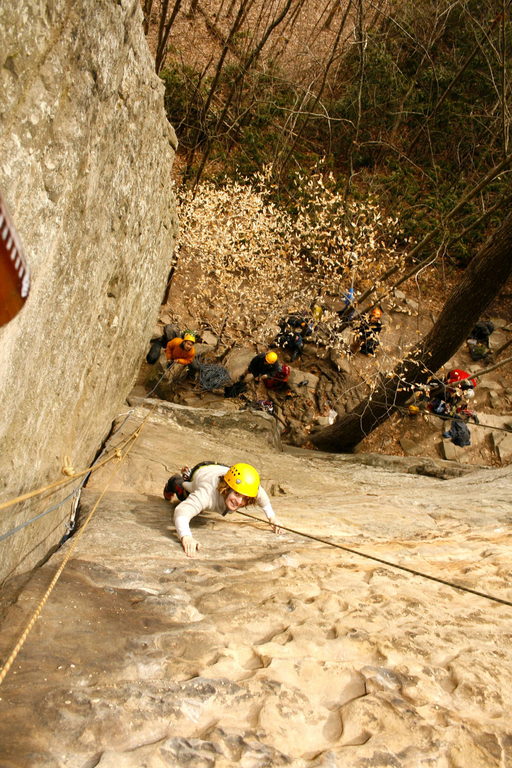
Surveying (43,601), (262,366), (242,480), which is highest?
(262,366)

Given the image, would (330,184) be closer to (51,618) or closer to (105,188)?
(105,188)

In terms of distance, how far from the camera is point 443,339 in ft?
26.4

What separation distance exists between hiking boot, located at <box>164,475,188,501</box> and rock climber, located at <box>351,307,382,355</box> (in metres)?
5.95

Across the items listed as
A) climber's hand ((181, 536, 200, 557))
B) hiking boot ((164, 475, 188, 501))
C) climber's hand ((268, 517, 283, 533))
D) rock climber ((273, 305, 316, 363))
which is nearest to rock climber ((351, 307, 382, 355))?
rock climber ((273, 305, 316, 363))

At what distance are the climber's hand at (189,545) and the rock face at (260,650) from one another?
0.21ft

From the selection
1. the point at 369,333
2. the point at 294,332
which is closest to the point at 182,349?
the point at 294,332

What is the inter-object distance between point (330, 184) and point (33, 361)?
551 inches

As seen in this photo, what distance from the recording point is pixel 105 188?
12.2ft

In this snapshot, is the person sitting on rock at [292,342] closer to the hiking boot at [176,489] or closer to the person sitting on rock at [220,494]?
the hiking boot at [176,489]

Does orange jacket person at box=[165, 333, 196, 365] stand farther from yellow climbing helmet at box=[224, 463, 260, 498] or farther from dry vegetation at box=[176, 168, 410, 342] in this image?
yellow climbing helmet at box=[224, 463, 260, 498]

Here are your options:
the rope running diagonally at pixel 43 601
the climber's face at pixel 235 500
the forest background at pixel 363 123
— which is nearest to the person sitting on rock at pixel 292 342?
the forest background at pixel 363 123

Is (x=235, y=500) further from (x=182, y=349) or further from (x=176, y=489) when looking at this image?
(x=182, y=349)

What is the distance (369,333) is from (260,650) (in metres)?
9.87

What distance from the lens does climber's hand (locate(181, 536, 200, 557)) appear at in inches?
148
